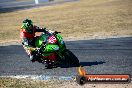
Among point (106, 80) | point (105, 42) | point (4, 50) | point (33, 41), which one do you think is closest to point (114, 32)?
point (105, 42)

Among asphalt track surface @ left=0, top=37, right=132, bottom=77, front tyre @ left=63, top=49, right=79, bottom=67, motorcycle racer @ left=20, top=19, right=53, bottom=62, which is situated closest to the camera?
asphalt track surface @ left=0, top=37, right=132, bottom=77

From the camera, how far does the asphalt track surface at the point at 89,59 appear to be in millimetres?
12531

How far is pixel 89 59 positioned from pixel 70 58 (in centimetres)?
170

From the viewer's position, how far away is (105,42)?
59.2 feet

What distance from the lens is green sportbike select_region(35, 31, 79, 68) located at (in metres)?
13.0

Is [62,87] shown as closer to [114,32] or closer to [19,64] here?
[19,64]

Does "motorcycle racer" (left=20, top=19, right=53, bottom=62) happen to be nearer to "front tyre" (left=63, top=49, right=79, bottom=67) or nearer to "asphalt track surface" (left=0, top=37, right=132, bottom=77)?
"asphalt track surface" (left=0, top=37, right=132, bottom=77)

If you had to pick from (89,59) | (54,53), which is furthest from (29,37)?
(89,59)

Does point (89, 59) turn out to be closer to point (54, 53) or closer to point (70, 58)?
point (70, 58)

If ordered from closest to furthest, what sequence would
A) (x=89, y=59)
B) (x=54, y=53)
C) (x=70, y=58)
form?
(x=70, y=58) < (x=54, y=53) < (x=89, y=59)

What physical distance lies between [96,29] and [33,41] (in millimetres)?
11204

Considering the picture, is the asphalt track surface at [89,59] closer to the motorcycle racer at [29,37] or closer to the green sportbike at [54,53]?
the green sportbike at [54,53]

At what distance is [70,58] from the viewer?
42.5 ft

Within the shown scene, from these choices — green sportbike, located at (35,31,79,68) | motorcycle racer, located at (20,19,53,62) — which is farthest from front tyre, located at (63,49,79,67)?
motorcycle racer, located at (20,19,53,62)
